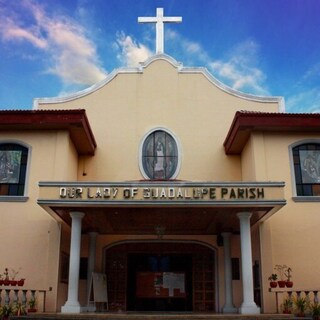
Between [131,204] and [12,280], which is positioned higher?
[131,204]

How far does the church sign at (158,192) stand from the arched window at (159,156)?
4180mm

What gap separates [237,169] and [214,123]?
1.90m

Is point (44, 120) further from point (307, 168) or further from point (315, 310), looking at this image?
point (315, 310)

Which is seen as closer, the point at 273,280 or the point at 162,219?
the point at 273,280

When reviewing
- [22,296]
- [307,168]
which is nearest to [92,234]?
[22,296]

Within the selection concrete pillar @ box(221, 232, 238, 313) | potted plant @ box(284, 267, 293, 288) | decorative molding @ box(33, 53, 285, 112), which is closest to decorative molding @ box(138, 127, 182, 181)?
decorative molding @ box(33, 53, 285, 112)

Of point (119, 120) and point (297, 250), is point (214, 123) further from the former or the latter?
point (297, 250)

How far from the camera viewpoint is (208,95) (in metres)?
17.8

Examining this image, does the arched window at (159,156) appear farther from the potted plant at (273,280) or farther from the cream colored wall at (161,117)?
the potted plant at (273,280)

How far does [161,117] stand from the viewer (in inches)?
692

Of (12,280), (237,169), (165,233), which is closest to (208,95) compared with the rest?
(237,169)

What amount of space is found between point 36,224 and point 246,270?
6285mm

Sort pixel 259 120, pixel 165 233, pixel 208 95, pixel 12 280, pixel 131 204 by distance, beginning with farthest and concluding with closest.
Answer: pixel 208 95 → pixel 165 233 → pixel 259 120 → pixel 12 280 → pixel 131 204

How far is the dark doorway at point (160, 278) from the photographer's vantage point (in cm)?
1664
